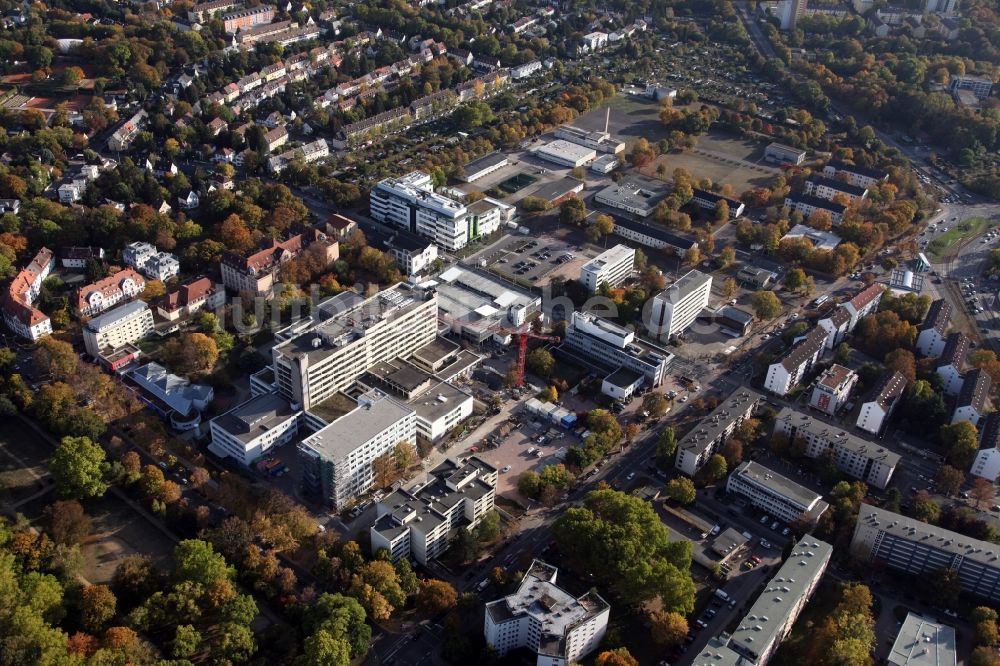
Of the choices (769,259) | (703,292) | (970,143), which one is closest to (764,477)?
(703,292)

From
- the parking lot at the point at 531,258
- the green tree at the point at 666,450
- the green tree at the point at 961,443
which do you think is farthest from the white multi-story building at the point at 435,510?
the green tree at the point at 961,443

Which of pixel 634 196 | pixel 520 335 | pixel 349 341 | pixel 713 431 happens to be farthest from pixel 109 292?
pixel 634 196

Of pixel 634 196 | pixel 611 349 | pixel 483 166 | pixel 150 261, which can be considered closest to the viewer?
pixel 611 349

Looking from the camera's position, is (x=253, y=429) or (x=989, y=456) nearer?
(x=253, y=429)

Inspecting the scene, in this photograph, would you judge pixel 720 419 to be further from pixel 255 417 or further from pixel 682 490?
pixel 255 417

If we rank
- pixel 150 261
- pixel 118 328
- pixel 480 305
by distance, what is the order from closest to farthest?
pixel 118 328 < pixel 480 305 < pixel 150 261

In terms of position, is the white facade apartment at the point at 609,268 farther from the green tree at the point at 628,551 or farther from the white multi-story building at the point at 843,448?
the green tree at the point at 628,551
